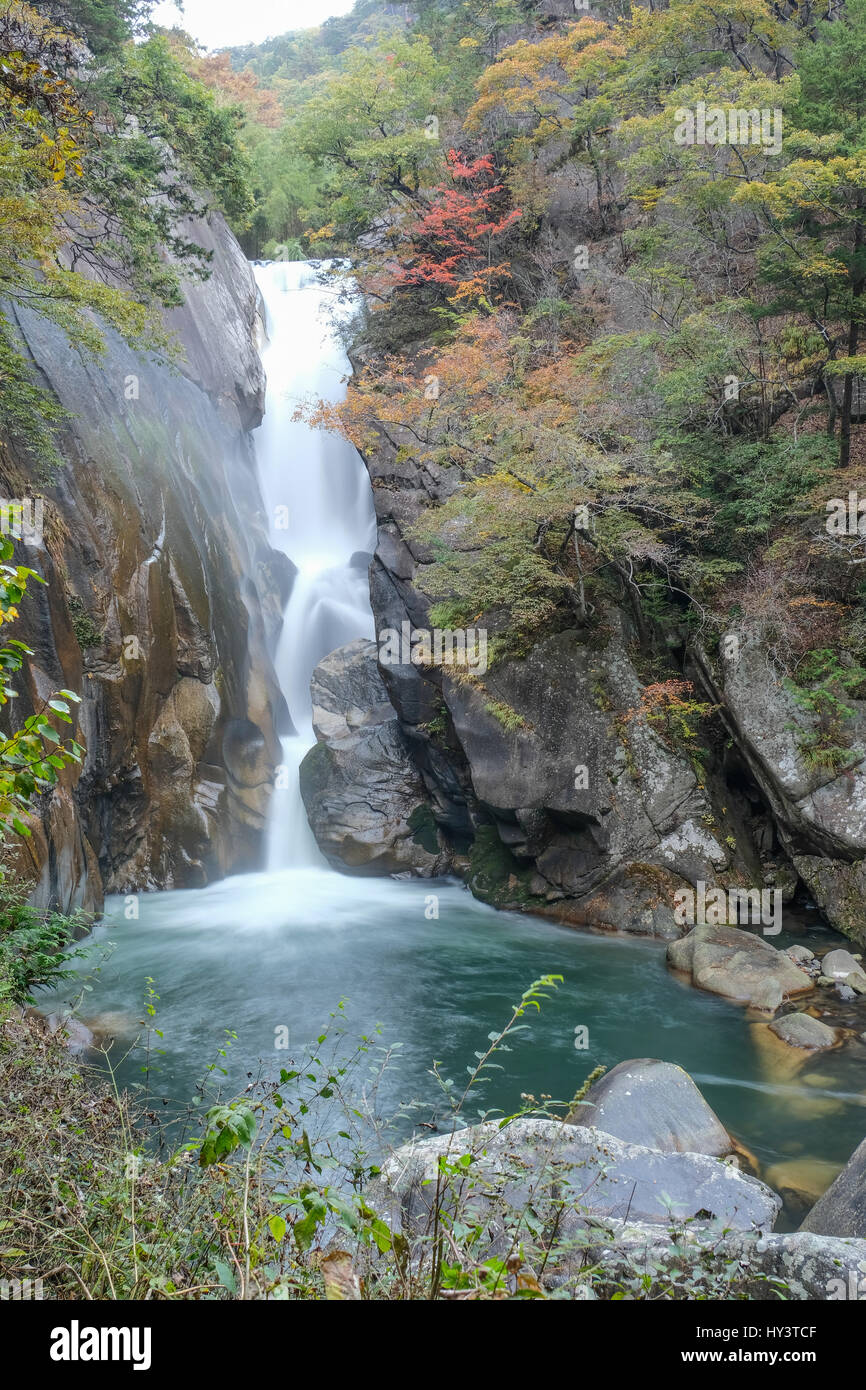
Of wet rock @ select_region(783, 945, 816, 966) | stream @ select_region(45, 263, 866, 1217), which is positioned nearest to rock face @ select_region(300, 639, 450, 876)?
stream @ select_region(45, 263, 866, 1217)

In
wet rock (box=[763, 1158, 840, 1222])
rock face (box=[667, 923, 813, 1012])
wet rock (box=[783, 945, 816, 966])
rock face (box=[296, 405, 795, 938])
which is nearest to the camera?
wet rock (box=[763, 1158, 840, 1222])

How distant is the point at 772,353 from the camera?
12297 millimetres

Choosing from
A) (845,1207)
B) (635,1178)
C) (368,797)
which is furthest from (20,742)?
(368,797)

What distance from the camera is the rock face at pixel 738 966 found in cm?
888

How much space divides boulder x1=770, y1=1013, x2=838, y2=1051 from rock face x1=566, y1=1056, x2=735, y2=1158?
2231 mm

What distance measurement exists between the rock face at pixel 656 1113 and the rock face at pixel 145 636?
19.8 feet

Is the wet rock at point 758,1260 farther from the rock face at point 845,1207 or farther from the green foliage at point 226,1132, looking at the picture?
the green foliage at point 226,1132

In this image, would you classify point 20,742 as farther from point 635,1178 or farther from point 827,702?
point 827,702

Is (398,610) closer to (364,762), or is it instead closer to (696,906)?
(364,762)

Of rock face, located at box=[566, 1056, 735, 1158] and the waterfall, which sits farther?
the waterfall

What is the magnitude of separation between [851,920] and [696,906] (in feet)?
6.25

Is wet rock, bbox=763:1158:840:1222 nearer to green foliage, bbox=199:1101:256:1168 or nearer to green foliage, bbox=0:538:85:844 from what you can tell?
green foliage, bbox=199:1101:256:1168

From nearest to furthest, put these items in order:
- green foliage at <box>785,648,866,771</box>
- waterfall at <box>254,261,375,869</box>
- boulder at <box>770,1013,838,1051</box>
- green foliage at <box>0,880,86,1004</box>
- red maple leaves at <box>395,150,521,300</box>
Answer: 1. green foliage at <box>0,880,86,1004</box>
2. boulder at <box>770,1013,838,1051</box>
3. green foliage at <box>785,648,866,771</box>
4. waterfall at <box>254,261,375,869</box>
5. red maple leaves at <box>395,150,521,300</box>

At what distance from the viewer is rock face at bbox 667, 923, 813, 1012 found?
8875 millimetres
